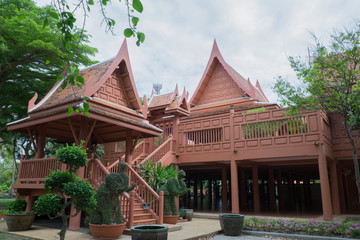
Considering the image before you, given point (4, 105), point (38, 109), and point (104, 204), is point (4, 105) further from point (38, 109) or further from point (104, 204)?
point (104, 204)

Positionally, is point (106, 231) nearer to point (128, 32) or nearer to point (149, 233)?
point (149, 233)

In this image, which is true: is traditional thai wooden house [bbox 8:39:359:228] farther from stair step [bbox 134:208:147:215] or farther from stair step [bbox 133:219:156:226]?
stair step [bbox 134:208:147:215]

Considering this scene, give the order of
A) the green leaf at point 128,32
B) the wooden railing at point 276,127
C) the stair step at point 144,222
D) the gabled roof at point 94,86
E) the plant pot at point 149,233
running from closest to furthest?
the green leaf at point 128,32 < the plant pot at point 149,233 < the stair step at point 144,222 < the gabled roof at point 94,86 < the wooden railing at point 276,127

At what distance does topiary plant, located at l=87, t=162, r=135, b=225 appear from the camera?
283 inches

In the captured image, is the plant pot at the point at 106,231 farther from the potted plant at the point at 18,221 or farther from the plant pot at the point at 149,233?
the potted plant at the point at 18,221

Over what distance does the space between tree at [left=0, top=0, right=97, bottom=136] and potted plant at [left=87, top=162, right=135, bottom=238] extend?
22.2 ft

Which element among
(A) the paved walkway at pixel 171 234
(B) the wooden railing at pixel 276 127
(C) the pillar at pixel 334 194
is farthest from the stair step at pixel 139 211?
(C) the pillar at pixel 334 194

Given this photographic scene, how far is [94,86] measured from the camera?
952 centimetres

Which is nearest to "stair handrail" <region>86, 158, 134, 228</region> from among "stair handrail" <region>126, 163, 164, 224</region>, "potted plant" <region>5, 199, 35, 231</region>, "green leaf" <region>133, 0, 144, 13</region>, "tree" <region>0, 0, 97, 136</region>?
"stair handrail" <region>126, 163, 164, 224</region>

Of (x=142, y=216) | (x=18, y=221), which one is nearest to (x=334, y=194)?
(x=142, y=216)

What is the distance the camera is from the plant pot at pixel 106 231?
7000mm

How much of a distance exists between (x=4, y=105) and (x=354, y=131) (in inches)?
683

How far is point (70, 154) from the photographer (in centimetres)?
591

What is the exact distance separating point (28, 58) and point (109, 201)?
30.1ft
